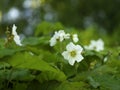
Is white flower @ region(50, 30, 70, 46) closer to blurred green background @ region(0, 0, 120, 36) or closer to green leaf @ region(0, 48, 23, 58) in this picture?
green leaf @ region(0, 48, 23, 58)

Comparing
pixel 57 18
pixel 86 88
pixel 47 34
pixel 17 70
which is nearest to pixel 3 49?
pixel 17 70

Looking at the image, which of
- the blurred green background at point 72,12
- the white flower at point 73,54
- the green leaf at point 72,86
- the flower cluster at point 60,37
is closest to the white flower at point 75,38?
the flower cluster at point 60,37

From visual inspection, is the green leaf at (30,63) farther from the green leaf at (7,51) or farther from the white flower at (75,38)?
the white flower at (75,38)

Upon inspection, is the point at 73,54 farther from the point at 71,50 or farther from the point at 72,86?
the point at 72,86

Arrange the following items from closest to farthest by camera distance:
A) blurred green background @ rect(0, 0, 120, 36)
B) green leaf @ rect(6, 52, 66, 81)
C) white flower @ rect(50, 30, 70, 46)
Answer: green leaf @ rect(6, 52, 66, 81) → white flower @ rect(50, 30, 70, 46) → blurred green background @ rect(0, 0, 120, 36)

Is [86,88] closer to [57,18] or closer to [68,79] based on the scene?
[68,79]

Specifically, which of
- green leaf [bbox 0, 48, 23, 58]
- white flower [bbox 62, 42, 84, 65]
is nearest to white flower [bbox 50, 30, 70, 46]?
white flower [bbox 62, 42, 84, 65]

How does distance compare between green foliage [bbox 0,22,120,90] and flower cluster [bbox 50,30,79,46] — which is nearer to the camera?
green foliage [bbox 0,22,120,90]
